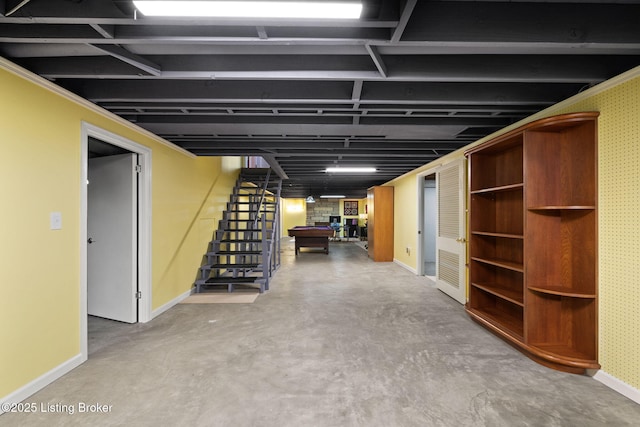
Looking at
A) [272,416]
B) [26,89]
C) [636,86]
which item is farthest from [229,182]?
[636,86]

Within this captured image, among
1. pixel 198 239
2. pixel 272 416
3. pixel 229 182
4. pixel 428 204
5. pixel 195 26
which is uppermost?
pixel 195 26

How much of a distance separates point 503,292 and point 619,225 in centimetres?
119

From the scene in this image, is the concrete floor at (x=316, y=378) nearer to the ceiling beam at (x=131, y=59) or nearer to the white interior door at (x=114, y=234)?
the white interior door at (x=114, y=234)

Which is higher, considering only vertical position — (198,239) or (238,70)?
(238,70)

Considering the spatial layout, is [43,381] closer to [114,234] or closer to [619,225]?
[114,234]

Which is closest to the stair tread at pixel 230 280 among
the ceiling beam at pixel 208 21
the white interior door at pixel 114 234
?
the white interior door at pixel 114 234

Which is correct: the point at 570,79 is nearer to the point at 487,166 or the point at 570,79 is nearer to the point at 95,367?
the point at 487,166

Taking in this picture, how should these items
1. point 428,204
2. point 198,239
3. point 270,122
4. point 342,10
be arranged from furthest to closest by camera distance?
point 428,204 → point 198,239 → point 270,122 → point 342,10

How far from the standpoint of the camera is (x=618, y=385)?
209 cm

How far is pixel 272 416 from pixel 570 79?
3.16 m

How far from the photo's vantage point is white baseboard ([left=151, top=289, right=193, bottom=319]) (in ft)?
12.0

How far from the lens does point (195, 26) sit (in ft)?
5.63

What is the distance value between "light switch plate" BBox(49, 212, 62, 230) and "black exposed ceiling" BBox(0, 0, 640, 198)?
1.04 m

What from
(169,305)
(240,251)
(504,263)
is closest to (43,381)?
(169,305)
